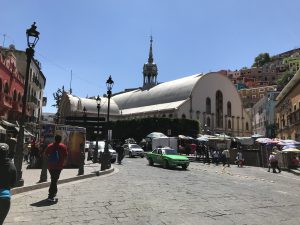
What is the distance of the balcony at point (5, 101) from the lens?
2959 centimetres

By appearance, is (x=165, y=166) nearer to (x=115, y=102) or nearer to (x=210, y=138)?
(x=210, y=138)

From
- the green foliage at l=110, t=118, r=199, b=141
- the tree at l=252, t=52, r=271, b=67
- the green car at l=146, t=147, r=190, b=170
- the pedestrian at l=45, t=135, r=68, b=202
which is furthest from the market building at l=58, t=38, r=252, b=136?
the tree at l=252, t=52, r=271, b=67

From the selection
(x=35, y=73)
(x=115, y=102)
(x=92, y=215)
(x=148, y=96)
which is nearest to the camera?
(x=92, y=215)

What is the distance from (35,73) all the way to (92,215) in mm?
43966

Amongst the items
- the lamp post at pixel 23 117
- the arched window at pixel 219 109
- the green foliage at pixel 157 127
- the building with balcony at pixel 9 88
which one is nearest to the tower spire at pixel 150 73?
the arched window at pixel 219 109

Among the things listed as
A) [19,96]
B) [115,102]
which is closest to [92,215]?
[19,96]

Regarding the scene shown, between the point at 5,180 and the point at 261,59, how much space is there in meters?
172

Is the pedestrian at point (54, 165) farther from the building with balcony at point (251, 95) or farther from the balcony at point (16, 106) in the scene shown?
the building with balcony at point (251, 95)

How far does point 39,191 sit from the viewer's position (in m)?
11.5

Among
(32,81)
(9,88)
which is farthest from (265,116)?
(9,88)

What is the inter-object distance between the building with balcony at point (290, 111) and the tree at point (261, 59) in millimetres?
124440

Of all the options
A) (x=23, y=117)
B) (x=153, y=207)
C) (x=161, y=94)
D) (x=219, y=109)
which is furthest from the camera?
(x=161, y=94)

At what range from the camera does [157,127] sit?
67.2 meters

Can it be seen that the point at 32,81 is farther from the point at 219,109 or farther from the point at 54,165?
the point at 219,109
